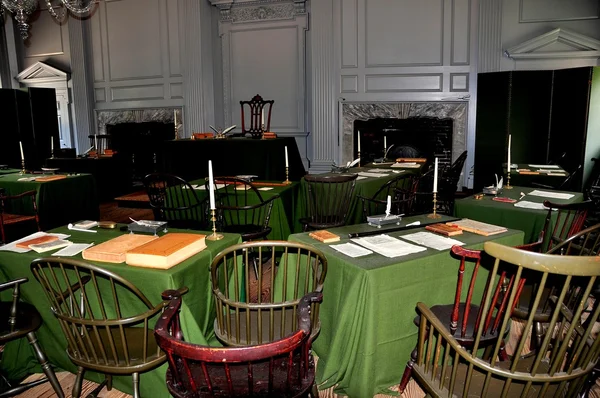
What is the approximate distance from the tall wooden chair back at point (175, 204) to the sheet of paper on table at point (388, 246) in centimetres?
158

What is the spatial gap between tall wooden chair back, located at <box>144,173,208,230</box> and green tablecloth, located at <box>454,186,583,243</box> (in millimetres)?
1990

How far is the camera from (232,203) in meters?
3.85

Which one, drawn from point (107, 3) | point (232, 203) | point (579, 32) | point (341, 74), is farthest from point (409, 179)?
point (107, 3)

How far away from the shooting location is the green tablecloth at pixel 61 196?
14.7 feet

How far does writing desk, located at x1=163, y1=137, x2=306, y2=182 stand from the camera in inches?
224

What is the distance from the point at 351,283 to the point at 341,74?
6222 millimetres

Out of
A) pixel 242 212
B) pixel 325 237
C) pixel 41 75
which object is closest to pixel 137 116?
pixel 41 75

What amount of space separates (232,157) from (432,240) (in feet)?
12.8

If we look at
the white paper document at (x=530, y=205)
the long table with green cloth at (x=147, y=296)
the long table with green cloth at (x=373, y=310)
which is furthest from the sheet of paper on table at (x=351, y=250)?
the white paper document at (x=530, y=205)

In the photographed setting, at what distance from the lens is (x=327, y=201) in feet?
13.3

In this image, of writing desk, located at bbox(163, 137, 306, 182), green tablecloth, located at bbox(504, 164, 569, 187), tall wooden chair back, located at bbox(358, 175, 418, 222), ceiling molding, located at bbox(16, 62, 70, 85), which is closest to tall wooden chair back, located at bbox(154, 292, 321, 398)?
tall wooden chair back, located at bbox(358, 175, 418, 222)

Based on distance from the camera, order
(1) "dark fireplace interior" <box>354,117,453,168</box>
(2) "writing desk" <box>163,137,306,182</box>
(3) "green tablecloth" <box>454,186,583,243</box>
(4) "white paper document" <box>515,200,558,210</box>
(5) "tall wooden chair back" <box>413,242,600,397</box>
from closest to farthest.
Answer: (5) "tall wooden chair back" <box>413,242,600,397</box> < (3) "green tablecloth" <box>454,186,583,243</box> < (4) "white paper document" <box>515,200,558,210</box> < (2) "writing desk" <box>163,137,306,182</box> < (1) "dark fireplace interior" <box>354,117,453,168</box>

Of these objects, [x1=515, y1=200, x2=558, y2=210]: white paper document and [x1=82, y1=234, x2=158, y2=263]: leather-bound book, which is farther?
[x1=515, y1=200, x2=558, y2=210]: white paper document

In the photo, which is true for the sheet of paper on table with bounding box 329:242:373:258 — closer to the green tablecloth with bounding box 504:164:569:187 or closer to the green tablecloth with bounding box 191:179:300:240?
the green tablecloth with bounding box 191:179:300:240
